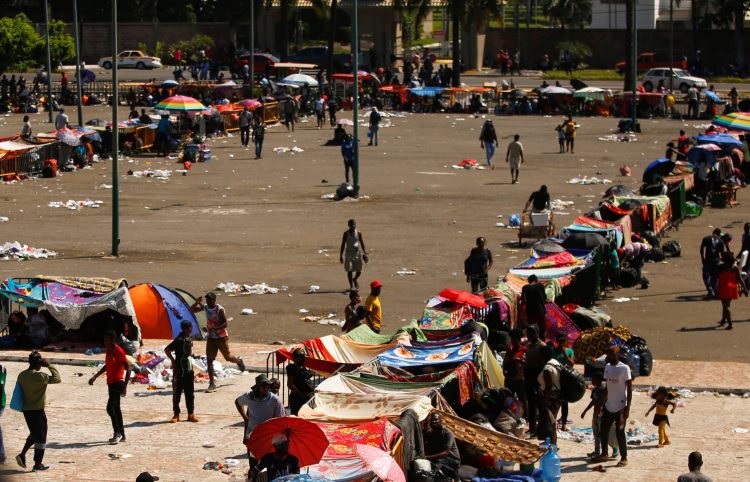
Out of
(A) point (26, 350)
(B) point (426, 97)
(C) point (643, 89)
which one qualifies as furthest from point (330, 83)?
(A) point (26, 350)

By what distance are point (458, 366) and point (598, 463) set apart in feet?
6.33

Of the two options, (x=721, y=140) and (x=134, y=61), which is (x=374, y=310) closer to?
(x=721, y=140)

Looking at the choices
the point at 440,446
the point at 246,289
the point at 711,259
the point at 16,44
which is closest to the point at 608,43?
the point at 16,44

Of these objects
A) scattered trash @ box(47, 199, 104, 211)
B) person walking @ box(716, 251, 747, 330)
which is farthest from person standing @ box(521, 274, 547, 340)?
scattered trash @ box(47, 199, 104, 211)

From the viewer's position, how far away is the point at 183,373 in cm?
1569

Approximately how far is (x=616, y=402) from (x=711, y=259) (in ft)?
31.5

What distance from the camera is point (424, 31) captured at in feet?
326

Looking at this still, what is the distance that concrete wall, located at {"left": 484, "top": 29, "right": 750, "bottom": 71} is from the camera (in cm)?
8094

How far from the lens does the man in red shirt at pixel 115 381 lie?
48.6ft

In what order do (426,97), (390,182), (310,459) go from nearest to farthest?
(310,459)
(390,182)
(426,97)

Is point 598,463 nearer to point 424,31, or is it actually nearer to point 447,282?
point 447,282

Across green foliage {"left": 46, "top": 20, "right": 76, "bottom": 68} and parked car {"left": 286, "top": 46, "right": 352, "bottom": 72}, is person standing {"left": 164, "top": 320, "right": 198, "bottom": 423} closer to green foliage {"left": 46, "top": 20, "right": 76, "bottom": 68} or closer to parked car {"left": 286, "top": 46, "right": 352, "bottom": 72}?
green foliage {"left": 46, "top": 20, "right": 76, "bottom": 68}

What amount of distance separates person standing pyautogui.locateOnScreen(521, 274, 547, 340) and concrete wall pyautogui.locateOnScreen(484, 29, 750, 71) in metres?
64.0

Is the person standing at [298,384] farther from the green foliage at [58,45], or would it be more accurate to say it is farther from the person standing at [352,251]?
the green foliage at [58,45]
